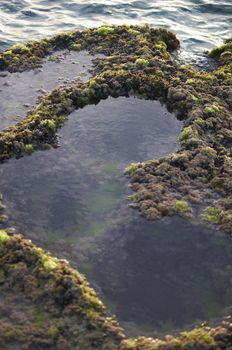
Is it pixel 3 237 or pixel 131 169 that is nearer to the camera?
pixel 3 237

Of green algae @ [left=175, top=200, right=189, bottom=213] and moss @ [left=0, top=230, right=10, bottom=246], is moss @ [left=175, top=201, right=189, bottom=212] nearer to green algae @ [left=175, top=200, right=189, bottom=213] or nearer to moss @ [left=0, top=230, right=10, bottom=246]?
green algae @ [left=175, top=200, right=189, bottom=213]

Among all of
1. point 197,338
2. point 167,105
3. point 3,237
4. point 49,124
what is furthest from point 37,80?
point 197,338

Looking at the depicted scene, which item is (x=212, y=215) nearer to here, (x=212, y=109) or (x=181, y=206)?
(x=181, y=206)

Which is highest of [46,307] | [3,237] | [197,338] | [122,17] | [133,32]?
[122,17]

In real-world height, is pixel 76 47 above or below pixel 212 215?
above

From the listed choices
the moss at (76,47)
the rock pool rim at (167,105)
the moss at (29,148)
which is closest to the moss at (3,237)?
the rock pool rim at (167,105)

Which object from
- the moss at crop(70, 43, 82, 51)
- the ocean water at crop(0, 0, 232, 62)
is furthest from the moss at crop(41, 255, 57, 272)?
the ocean water at crop(0, 0, 232, 62)

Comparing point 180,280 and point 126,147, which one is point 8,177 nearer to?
point 126,147
